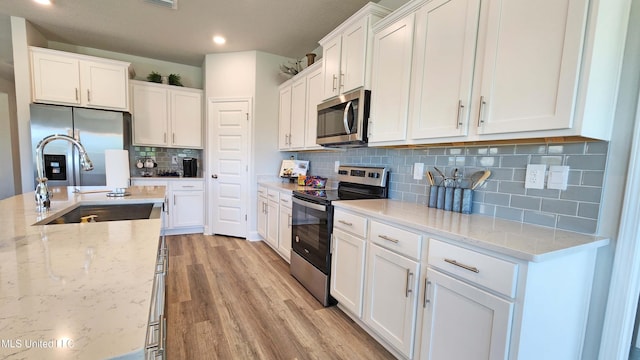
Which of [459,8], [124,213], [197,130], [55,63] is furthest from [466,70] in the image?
[55,63]

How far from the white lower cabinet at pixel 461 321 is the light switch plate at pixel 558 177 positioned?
0.73 metres

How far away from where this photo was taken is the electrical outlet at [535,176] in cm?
146

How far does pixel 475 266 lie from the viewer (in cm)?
118

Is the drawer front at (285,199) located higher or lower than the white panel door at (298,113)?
lower

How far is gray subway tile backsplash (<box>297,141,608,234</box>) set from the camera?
4.28 feet

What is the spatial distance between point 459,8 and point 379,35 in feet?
2.20

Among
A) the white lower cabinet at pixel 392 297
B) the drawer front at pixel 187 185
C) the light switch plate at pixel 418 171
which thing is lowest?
the white lower cabinet at pixel 392 297

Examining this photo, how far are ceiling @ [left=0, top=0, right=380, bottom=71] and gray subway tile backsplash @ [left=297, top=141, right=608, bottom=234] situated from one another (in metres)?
1.76

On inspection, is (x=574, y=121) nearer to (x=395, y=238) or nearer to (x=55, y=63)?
(x=395, y=238)

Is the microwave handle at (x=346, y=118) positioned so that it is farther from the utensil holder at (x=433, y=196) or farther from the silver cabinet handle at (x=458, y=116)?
the silver cabinet handle at (x=458, y=116)

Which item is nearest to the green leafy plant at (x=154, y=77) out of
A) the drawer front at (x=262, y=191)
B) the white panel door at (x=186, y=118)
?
the white panel door at (x=186, y=118)

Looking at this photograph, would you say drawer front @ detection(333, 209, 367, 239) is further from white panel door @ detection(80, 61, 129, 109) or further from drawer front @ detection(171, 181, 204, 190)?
white panel door @ detection(80, 61, 129, 109)

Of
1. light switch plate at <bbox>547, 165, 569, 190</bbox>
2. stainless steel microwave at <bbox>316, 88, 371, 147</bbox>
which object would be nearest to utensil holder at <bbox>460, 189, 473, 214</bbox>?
light switch plate at <bbox>547, 165, 569, 190</bbox>

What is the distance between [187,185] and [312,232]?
2.62 meters
